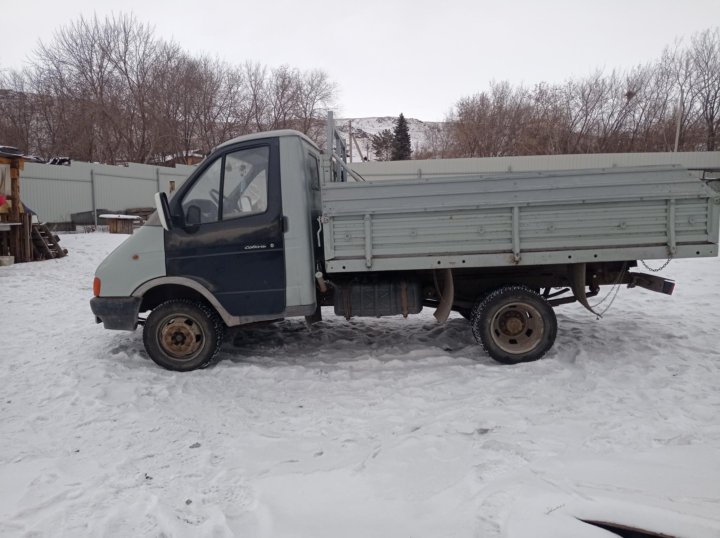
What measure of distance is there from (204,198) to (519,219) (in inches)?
131

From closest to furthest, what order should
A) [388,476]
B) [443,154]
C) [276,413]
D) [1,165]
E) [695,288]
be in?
[388,476]
[276,413]
[695,288]
[1,165]
[443,154]

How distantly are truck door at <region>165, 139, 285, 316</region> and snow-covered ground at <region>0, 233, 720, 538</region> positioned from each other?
3.00 feet

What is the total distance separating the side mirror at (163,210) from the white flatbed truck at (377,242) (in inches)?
0.8

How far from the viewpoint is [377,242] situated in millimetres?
5066

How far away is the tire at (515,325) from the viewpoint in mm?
5152

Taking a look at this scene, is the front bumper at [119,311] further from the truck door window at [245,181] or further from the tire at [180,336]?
the truck door window at [245,181]

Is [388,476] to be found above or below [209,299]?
below

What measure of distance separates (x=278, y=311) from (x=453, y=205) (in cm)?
217

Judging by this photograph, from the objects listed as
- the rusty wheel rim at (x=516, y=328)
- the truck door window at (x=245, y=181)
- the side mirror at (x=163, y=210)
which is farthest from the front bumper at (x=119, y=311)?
the rusty wheel rim at (x=516, y=328)

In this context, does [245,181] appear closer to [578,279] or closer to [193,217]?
[193,217]

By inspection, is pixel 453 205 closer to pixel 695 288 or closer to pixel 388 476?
pixel 388 476

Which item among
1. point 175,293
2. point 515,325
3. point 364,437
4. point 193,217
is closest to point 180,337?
point 175,293

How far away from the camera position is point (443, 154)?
48.9 metres

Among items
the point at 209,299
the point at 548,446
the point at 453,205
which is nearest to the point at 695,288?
the point at 453,205
